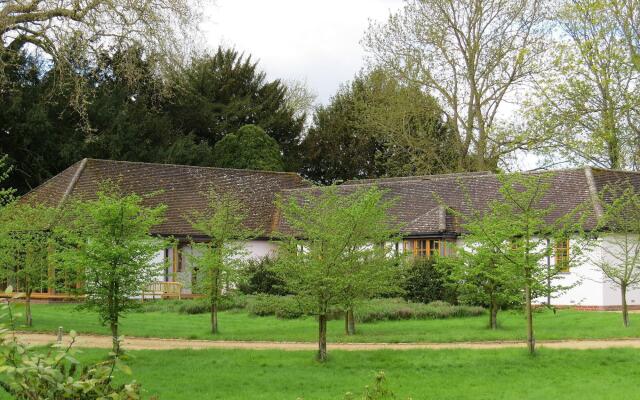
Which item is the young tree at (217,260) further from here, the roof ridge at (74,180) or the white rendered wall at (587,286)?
the roof ridge at (74,180)

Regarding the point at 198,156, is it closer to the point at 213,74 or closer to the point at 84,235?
the point at 213,74

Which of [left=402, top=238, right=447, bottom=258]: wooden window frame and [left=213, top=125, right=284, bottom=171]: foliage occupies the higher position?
[left=213, top=125, right=284, bottom=171]: foliage

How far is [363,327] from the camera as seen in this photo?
23656 mm

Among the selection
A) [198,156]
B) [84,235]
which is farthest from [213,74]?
[84,235]

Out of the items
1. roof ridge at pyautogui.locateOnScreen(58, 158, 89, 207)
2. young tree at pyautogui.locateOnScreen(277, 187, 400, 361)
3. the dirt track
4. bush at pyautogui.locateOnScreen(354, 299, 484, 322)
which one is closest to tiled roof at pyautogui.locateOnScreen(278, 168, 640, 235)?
bush at pyautogui.locateOnScreen(354, 299, 484, 322)

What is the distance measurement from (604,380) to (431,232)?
57.1 feet

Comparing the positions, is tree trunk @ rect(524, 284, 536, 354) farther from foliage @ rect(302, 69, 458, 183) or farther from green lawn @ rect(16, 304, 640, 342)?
foliage @ rect(302, 69, 458, 183)

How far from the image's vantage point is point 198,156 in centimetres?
4666

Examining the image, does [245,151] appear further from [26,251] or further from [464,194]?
[26,251]

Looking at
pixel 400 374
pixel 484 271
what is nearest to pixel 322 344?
pixel 400 374

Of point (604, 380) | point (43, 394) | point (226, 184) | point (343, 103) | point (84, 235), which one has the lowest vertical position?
point (604, 380)

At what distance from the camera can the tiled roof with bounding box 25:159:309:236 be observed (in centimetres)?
3612

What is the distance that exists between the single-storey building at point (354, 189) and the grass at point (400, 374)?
1217 centimetres

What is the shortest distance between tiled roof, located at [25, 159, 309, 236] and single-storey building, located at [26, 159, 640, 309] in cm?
4
